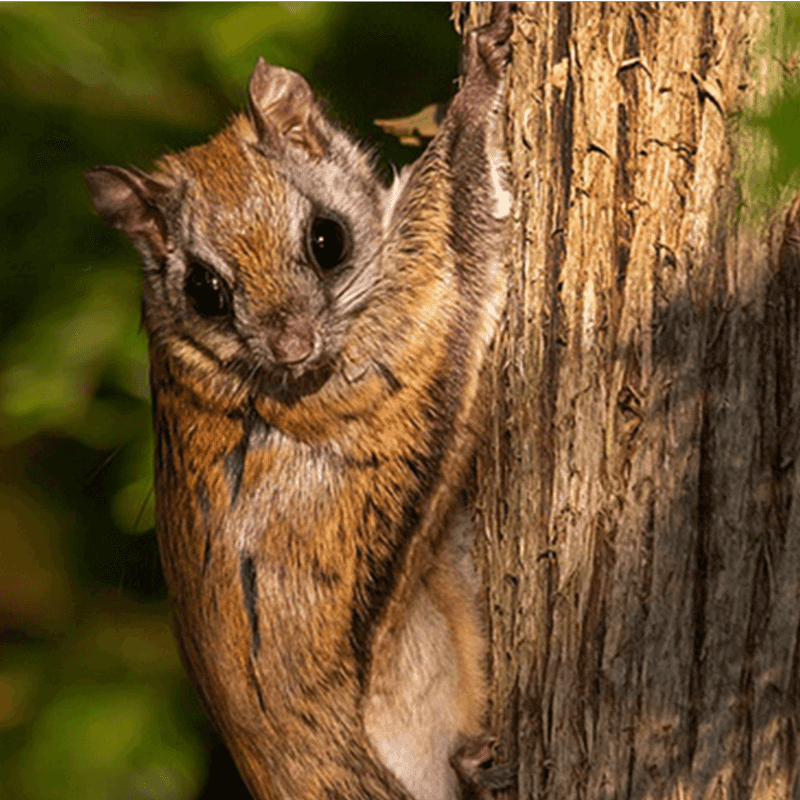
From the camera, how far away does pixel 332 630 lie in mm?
2846

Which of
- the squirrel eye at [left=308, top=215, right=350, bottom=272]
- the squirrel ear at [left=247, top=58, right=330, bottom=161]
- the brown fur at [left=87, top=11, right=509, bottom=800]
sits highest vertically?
the squirrel ear at [left=247, top=58, right=330, bottom=161]

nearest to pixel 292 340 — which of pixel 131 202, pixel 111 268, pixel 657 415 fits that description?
pixel 131 202

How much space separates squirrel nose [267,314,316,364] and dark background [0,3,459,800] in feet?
2.46

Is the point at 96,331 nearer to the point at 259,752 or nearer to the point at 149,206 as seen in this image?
the point at 149,206

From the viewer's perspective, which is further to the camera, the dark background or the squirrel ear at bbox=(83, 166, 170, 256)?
the dark background

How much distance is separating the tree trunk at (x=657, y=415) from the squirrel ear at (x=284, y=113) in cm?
79

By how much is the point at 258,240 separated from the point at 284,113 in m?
0.50

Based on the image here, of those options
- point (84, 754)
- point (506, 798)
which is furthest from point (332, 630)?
point (84, 754)

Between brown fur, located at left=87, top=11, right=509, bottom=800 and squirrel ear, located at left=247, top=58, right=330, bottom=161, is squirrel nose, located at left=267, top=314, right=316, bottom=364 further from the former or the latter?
squirrel ear, located at left=247, top=58, right=330, bottom=161

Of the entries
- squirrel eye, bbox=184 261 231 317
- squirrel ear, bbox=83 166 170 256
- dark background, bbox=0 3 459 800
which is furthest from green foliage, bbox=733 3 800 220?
squirrel ear, bbox=83 166 170 256

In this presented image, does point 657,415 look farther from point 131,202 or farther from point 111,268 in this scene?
point 111,268

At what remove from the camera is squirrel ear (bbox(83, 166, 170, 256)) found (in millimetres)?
2963

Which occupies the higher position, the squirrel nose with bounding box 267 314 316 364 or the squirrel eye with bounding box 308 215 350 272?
the squirrel eye with bounding box 308 215 350 272

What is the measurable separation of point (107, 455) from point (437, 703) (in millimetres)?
1285
